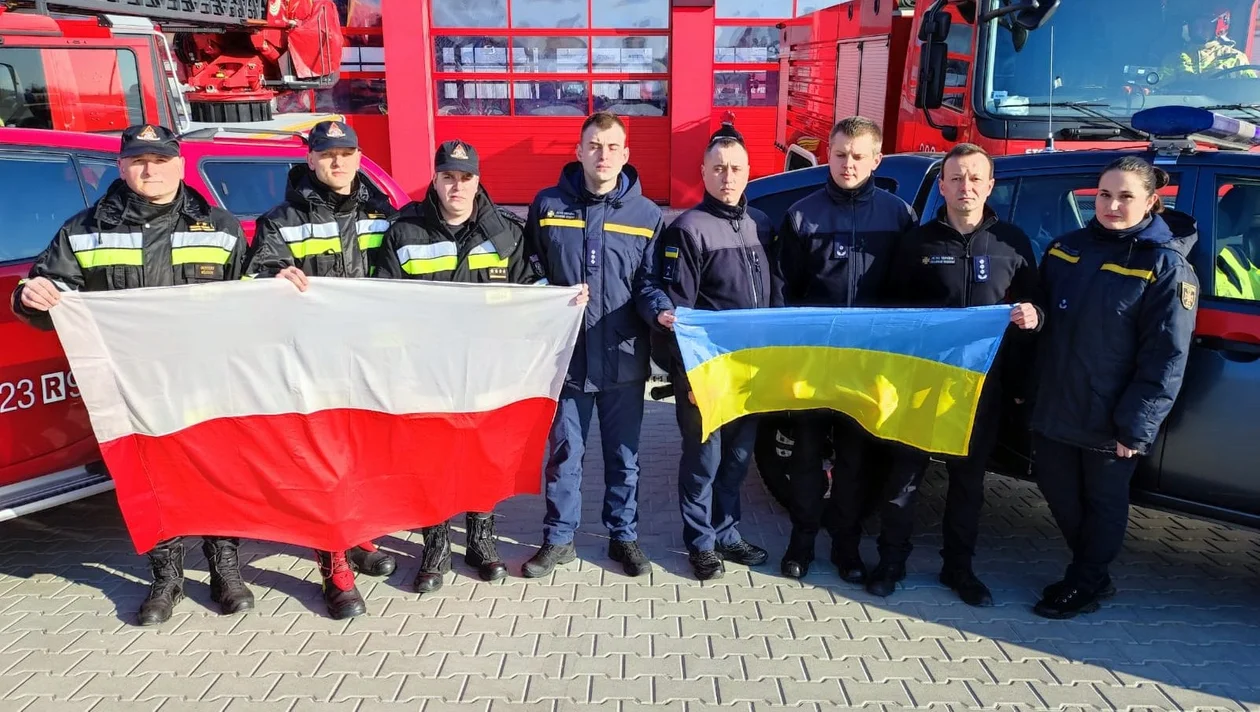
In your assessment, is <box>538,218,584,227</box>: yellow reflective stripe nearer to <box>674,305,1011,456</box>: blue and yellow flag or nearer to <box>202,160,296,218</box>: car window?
<box>674,305,1011,456</box>: blue and yellow flag

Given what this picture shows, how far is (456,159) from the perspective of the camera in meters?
3.90

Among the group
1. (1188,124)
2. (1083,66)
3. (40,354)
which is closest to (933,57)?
(1083,66)

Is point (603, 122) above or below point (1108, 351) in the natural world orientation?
above

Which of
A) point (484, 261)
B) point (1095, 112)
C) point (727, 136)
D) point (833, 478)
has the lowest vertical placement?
point (833, 478)

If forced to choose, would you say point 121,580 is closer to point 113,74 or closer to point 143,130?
point 143,130

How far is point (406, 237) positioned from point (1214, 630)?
3.82 m

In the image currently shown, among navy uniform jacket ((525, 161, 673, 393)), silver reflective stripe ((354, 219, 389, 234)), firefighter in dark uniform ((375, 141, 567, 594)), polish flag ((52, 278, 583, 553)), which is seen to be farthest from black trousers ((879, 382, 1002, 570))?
silver reflective stripe ((354, 219, 389, 234))

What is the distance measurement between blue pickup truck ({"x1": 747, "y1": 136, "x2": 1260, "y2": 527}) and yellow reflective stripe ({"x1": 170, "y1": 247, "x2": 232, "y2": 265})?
3.54m

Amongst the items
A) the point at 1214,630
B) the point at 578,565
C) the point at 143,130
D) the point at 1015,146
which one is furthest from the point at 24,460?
the point at 1015,146

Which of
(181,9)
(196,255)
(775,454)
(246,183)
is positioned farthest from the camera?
(181,9)

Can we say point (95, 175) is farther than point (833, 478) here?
Yes

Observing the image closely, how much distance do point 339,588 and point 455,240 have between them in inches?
62.6

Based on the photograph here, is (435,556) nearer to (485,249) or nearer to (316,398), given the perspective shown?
Result: (316,398)

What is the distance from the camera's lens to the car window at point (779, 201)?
5434 millimetres
